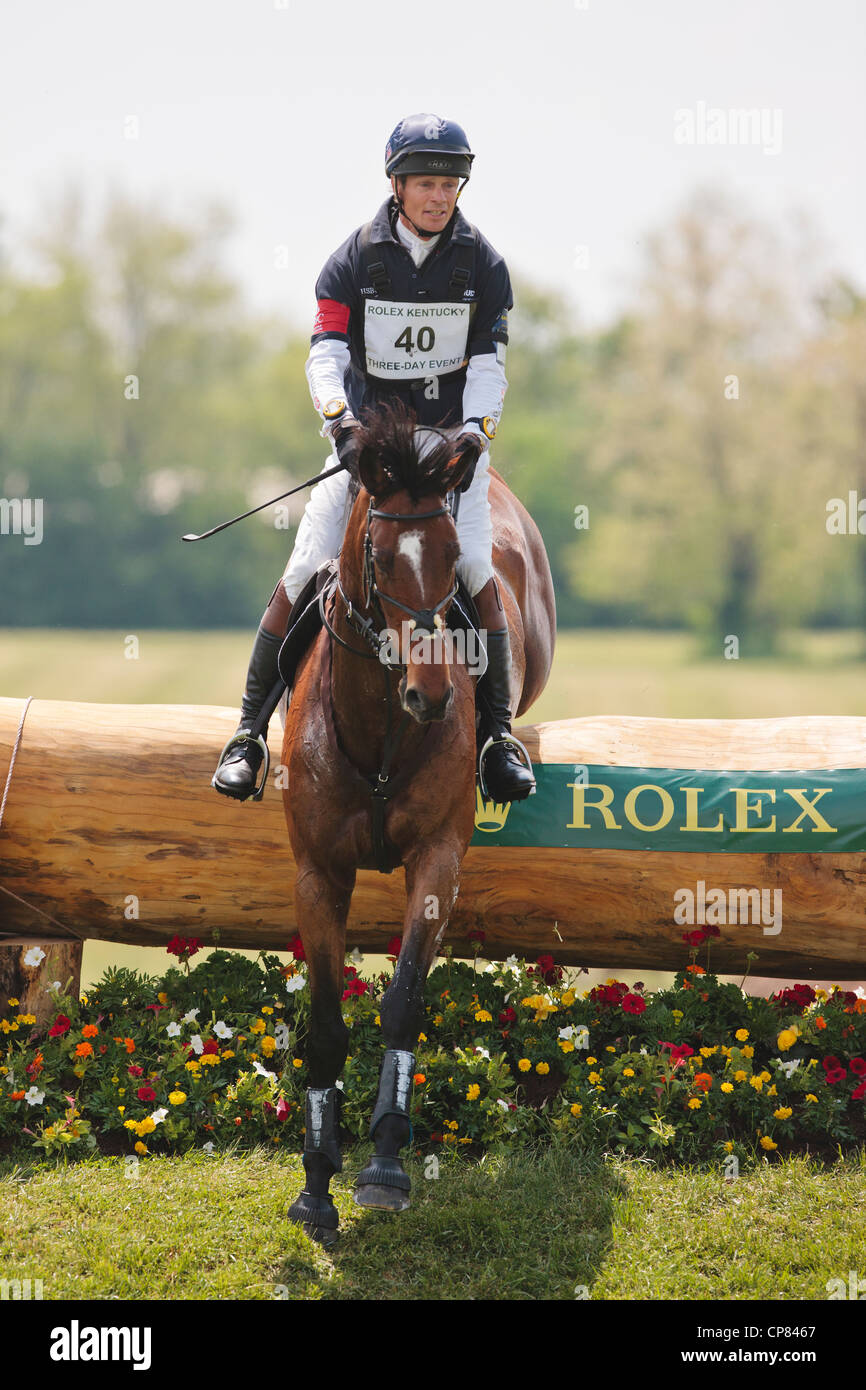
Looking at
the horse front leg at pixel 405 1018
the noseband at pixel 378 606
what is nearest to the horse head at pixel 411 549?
the noseband at pixel 378 606

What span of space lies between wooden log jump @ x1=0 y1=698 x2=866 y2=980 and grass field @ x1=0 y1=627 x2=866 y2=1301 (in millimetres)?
1410

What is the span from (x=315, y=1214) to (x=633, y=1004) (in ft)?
7.07

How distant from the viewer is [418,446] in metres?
4.56

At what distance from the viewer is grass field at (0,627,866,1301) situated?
4.61m

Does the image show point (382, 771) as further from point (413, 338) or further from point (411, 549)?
point (413, 338)

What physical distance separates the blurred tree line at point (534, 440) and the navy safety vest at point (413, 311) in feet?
166

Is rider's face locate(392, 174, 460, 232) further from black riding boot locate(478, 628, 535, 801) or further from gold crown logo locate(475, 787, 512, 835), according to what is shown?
gold crown logo locate(475, 787, 512, 835)

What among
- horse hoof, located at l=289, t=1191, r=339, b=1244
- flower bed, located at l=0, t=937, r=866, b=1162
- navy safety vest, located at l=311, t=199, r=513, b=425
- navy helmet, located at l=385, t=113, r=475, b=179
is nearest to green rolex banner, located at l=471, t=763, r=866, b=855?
flower bed, located at l=0, t=937, r=866, b=1162

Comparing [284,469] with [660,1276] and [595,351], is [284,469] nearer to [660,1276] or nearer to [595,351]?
[595,351]

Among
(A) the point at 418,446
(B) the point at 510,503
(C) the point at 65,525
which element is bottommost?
(C) the point at 65,525

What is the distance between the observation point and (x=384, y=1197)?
4484 mm

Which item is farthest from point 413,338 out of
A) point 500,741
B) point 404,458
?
point 500,741
